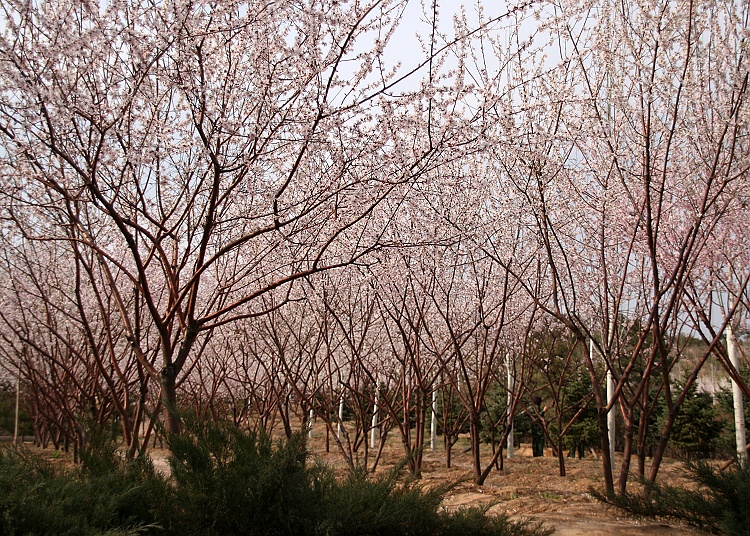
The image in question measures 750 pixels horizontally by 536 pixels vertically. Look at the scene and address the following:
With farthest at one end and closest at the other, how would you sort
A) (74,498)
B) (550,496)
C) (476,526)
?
(550,496), (476,526), (74,498)

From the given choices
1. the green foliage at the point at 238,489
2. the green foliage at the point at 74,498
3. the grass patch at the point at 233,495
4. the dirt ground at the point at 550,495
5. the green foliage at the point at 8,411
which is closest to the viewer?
the green foliage at the point at 74,498

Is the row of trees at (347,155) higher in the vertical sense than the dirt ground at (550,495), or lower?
higher

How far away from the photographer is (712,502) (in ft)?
14.9

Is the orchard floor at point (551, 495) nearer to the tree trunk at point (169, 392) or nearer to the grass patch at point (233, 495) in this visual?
the grass patch at point (233, 495)

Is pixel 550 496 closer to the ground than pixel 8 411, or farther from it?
closer to the ground

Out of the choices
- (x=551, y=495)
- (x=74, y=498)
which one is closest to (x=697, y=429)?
(x=551, y=495)

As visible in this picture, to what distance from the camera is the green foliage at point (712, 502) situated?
13.7ft

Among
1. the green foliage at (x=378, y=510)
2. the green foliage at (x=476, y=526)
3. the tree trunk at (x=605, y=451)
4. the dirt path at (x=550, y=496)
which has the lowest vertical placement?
the dirt path at (x=550, y=496)

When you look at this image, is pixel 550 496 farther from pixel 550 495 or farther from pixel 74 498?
pixel 74 498

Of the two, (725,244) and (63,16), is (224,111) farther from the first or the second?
(725,244)

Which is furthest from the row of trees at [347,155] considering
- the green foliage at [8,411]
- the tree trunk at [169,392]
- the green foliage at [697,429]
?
the green foliage at [8,411]

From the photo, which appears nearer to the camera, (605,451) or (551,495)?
(605,451)

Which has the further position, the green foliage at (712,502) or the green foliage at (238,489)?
the green foliage at (712,502)

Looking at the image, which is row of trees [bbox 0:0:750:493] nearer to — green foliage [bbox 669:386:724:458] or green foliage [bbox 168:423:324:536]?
green foliage [bbox 168:423:324:536]
